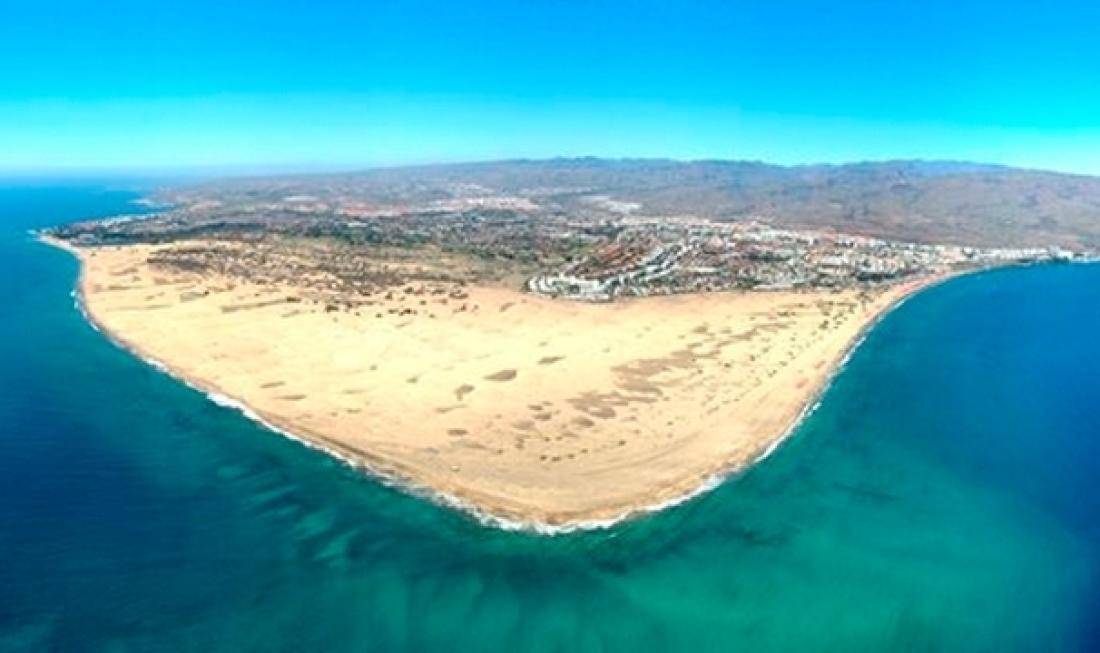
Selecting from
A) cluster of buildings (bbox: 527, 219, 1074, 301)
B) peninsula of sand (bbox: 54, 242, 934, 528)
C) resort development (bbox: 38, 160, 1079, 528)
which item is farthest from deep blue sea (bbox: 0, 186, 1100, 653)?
cluster of buildings (bbox: 527, 219, 1074, 301)

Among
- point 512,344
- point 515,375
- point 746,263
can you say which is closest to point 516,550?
point 515,375

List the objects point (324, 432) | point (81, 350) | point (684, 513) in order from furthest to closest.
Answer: point (81, 350), point (324, 432), point (684, 513)

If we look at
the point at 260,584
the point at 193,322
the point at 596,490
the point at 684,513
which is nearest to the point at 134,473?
the point at 260,584

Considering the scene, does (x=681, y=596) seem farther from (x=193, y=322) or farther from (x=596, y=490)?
(x=193, y=322)

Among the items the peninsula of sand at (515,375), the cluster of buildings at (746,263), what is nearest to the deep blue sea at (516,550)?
the peninsula of sand at (515,375)

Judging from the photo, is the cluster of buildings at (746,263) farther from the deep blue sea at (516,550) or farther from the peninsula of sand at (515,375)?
the deep blue sea at (516,550)

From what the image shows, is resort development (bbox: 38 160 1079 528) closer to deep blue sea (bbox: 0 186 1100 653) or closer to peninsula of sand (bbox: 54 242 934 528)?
peninsula of sand (bbox: 54 242 934 528)
